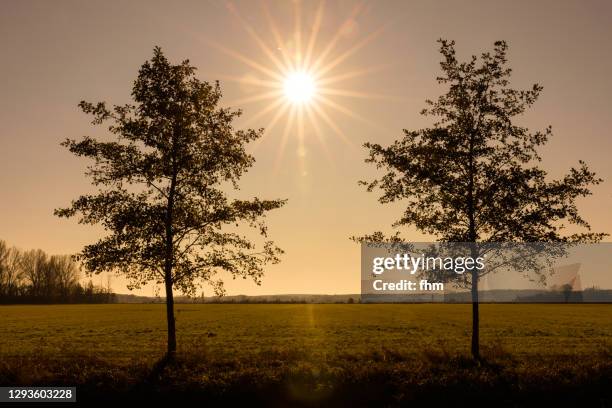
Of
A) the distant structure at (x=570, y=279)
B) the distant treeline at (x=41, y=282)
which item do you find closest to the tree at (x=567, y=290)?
the distant structure at (x=570, y=279)

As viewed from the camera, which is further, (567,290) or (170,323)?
(567,290)

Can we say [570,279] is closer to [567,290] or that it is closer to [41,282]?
[567,290]

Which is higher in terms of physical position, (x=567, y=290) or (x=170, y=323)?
(x=170, y=323)

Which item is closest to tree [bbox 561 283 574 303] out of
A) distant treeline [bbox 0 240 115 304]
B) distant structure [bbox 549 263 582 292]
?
distant structure [bbox 549 263 582 292]

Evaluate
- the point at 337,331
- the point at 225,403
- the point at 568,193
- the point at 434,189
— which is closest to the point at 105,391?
the point at 225,403

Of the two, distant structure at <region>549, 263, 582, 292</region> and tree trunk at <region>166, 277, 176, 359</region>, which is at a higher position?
tree trunk at <region>166, 277, 176, 359</region>

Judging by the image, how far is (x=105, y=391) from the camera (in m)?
14.8

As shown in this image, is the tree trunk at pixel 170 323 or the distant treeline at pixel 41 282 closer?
the tree trunk at pixel 170 323

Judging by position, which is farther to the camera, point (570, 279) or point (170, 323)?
point (570, 279)

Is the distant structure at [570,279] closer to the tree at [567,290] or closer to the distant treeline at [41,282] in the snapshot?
the tree at [567,290]

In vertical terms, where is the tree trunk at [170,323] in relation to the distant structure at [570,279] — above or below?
above

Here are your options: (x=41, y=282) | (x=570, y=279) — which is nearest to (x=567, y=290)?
(x=570, y=279)

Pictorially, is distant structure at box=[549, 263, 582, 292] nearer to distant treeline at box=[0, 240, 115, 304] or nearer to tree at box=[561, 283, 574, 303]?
tree at box=[561, 283, 574, 303]

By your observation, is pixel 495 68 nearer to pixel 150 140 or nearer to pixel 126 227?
pixel 150 140
